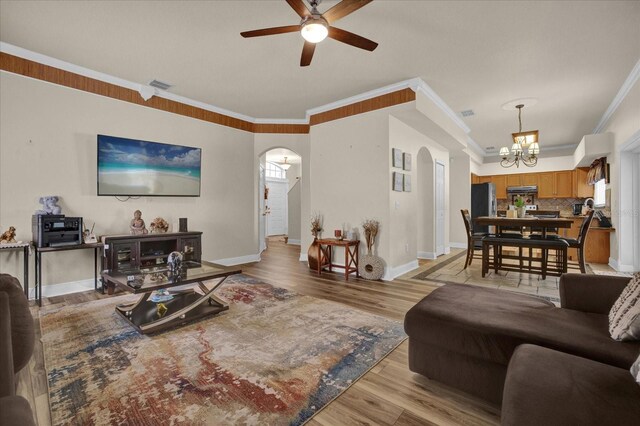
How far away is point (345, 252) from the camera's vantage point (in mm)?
4574

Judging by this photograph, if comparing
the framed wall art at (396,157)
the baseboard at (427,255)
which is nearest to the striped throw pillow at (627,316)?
the framed wall art at (396,157)

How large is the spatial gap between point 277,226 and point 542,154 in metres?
9.16

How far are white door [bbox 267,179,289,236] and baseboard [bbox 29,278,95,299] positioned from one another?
24.3 ft

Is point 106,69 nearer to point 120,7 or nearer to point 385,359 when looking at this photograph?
point 120,7

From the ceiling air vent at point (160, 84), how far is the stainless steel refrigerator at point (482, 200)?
7097mm

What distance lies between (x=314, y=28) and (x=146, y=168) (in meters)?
3.34

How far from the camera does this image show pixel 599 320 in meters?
1.65

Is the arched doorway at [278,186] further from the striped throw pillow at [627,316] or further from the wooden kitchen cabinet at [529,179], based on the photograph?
the striped throw pillow at [627,316]

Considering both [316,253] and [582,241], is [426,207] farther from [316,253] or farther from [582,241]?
[316,253]

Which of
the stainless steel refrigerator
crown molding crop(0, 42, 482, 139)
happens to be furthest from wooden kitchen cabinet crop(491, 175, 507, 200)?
crown molding crop(0, 42, 482, 139)

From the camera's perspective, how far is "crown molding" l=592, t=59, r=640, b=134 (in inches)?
153

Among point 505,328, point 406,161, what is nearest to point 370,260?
point 406,161

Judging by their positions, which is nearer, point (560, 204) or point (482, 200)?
point (482, 200)

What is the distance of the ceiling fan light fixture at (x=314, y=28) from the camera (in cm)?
234
